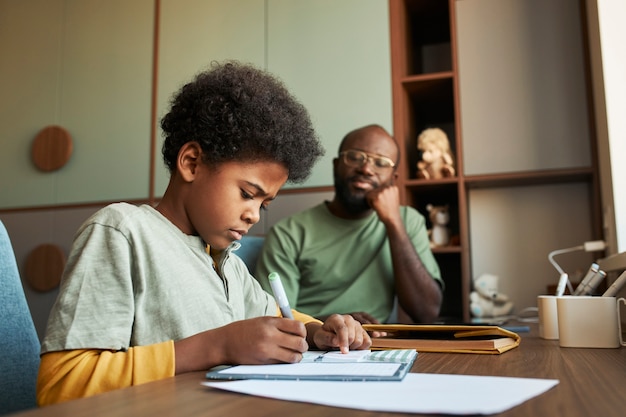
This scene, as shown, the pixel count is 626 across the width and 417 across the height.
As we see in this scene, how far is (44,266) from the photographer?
2582mm

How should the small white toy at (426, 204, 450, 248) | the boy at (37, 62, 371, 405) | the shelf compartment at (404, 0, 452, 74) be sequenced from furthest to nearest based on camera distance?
1. the shelf compartment at (404, 0, 452, 74)
2. the small white toy at (426, 204, 450, 248)
3. the boy at (37, 62, 371, 405)

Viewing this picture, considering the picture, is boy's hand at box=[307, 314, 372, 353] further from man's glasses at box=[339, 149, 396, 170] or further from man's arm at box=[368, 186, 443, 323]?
man's glasses at box=[339, 149, 396, 170]

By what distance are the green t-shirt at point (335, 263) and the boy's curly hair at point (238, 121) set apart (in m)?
0.89

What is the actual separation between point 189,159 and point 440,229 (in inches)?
58.5

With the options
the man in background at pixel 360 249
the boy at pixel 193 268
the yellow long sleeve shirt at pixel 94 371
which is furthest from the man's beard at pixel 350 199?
the yellow long sleeve shirt at pixel 94 371

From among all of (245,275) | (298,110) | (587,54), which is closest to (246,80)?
(298,110)

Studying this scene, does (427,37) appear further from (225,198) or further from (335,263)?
(225,198)

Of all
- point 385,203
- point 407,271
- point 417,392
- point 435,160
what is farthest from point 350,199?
point 417,392

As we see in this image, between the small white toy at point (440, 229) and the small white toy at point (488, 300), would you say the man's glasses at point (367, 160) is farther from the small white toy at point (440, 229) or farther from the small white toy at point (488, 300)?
the small white toy at point (488, 300)

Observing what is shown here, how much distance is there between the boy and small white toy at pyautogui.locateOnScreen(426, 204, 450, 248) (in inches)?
48.9

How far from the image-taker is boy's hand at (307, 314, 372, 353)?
2.55 feet

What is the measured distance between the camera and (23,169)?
270 cm

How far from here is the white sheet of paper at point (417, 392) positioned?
16.2 inches

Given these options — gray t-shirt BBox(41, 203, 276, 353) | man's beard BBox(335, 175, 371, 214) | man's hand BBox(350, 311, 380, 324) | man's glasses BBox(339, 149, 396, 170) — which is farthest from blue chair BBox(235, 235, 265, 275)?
gray t-shirt BBox(41, 203, 276, 353)
